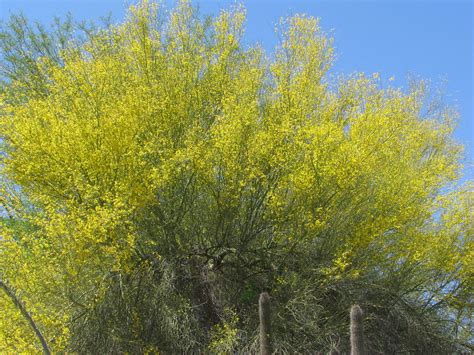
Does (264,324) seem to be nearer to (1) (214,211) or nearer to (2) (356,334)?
(2) (356,334)

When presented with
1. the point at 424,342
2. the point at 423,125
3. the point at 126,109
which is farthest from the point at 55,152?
the point at 423,125

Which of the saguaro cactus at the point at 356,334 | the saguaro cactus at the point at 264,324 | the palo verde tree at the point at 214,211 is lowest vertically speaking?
the saguaro cactus at the point at 356,334

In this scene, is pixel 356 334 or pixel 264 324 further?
pixel 264 324

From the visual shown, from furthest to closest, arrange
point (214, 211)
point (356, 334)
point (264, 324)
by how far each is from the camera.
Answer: point (214, 211), point (264, 324), point (356, 334)

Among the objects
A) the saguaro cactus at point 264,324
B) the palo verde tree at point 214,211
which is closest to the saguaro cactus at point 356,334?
the saguaro cactus at point 264,324

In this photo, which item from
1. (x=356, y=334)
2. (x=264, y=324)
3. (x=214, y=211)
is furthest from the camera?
(x=214, y=211)

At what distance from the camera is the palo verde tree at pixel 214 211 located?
34.0 feet

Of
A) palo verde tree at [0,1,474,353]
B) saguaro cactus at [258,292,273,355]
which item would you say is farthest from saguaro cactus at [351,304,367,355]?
palo verde tree at [0,1,474,353]

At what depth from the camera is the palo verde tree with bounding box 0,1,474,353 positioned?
34.0 ft

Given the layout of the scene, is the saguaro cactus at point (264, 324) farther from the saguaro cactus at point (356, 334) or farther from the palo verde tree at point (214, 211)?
the palo verde tree at point (214, 211)

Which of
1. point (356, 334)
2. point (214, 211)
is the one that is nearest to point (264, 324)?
point (356, 334)

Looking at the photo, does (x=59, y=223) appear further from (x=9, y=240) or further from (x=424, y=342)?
(x=424, y=342)

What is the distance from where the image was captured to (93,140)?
10648mm

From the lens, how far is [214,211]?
38.9 ft
